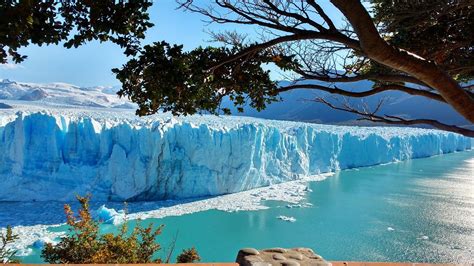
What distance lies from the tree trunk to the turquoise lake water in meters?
8.01

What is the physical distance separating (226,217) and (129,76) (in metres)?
11.9

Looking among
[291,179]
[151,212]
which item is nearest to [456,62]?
[151,212]

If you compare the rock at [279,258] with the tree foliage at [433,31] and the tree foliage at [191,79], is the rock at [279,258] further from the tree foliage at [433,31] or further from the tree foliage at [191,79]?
the tree foliage at [433,31]

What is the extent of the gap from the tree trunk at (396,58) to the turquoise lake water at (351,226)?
26.3ft

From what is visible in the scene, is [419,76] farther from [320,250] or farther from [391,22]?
[320,250]

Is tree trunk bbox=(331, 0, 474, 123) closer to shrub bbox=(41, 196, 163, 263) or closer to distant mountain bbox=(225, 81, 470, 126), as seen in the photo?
shrub bbox=(41, 196, 163, 263)

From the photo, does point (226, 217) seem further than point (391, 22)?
Yes

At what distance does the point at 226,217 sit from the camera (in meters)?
13.9

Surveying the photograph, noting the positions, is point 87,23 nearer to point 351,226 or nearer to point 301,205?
point 351,226

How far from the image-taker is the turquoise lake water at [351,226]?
34.7 feet

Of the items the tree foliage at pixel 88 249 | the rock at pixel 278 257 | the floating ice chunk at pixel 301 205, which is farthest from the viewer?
the floating ice chunk at pixel 301 205

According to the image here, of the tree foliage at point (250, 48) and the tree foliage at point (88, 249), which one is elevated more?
the tree foliage at point (250, 48)

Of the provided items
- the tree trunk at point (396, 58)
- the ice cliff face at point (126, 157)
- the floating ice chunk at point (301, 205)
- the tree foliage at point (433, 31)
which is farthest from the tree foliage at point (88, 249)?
the floating ice chunk at point (301, 205)

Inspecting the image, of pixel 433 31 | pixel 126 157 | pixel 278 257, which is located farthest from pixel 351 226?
pixel 278 257
